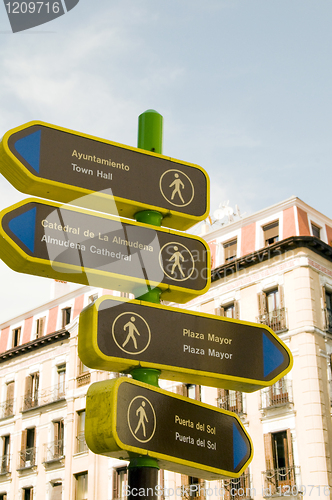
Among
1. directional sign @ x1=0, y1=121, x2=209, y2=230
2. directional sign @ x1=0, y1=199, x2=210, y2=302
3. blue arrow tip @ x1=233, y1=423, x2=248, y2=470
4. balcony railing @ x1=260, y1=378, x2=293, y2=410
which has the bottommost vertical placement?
blue arrow tip @ x1=233, y1=423, x2=248, y2=470

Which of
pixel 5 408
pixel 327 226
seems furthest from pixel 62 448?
pixel 327 226

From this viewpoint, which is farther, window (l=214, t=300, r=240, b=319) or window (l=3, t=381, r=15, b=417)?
window (l=3, t=381, r=15, b=417)

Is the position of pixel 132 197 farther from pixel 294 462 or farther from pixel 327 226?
pixel 327 226

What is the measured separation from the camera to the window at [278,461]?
945 inches

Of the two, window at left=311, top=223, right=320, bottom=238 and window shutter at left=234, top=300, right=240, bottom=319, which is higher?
window at left=311, top=223, right=320, bottom=238

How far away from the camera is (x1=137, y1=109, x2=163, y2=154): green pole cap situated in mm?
5352

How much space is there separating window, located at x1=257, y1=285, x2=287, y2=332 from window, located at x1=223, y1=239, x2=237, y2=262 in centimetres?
268

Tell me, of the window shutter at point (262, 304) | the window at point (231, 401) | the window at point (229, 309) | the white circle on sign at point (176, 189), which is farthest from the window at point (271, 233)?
the white circle on sign at point (176, 189)

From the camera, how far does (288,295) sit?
2706 cm

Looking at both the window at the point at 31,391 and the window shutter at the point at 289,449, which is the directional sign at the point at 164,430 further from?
the window at the point at 31,391

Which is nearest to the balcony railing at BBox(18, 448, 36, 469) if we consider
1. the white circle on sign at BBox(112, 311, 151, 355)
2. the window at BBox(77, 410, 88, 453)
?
the window at BBox(77, 410, 88, 453)

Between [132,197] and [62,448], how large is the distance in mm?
31375

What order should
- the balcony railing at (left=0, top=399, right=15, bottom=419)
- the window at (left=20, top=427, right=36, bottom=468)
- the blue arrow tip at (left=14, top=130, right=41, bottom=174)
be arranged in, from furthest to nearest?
the balcony railing at (left=0, top=399, right=15, bottom=419), the window at (left=20, top=427, right=36, bottom=468), the blue arrow tip at (left=14, top=130, right=41, bottom=174)

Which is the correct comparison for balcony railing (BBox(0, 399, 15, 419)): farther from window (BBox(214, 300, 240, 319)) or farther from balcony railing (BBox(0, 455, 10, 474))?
window (BBox(214, 300, 240, 319))
